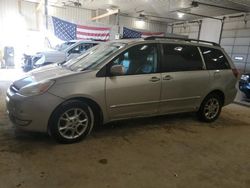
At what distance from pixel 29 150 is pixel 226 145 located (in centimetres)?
273

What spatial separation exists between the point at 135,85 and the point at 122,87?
212 mm

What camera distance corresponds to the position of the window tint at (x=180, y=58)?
12.1 ft

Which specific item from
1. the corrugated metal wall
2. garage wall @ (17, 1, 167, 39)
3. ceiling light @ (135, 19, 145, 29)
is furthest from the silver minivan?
ceiling light @ (135, 19, 145, 29)

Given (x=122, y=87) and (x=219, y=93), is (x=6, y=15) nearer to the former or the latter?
(x=122, y=87)

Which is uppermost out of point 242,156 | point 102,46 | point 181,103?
point 102,46

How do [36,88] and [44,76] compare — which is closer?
[36,88]

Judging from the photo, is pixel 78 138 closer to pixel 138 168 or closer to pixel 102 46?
pixel 138 168

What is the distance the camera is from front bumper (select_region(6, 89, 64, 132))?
2789mm

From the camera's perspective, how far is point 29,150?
2830 mm

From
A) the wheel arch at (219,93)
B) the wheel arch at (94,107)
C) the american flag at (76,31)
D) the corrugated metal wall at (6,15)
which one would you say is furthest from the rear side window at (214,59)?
the corrugated metal wall at (6,15)

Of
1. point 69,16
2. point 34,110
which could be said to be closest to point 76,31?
point 69,16

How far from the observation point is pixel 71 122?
3.05m

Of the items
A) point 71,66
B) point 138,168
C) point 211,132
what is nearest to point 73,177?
point 138,168

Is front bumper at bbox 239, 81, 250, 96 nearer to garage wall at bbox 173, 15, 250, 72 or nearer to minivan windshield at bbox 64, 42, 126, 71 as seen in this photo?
minivan windshield at bbox 64, 42, 126, 71
